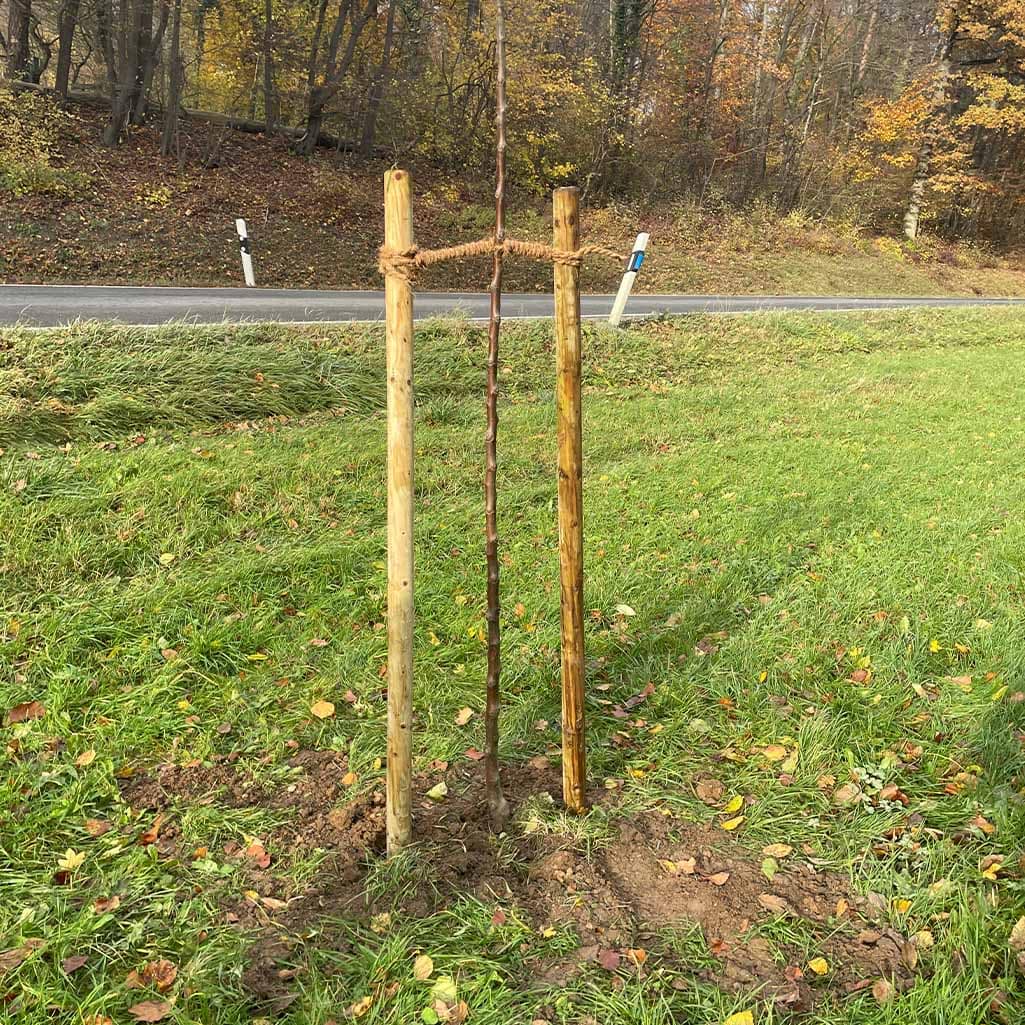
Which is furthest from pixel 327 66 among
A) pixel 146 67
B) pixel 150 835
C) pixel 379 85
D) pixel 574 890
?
pixel 574 890

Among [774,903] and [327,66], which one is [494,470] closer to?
[774,903]

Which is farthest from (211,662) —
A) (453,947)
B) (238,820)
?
(453,947)

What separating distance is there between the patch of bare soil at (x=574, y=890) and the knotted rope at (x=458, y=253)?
79.9 inches

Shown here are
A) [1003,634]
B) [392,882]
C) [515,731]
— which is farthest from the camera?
[1003,634]

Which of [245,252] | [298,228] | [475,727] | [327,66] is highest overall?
[327,66]

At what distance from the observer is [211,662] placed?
3.62 meters

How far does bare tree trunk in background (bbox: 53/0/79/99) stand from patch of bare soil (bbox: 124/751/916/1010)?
63.2ft

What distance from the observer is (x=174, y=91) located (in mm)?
15891

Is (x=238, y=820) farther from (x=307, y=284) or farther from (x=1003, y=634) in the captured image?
(x=307, y=284)

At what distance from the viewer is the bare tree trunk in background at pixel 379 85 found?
19.4m

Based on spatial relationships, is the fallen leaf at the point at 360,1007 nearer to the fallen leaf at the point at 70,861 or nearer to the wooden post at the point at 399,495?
the wooden post at the point at 399,495

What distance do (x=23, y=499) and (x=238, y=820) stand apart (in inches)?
121

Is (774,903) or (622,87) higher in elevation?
(622,87)

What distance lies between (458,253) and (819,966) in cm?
251
